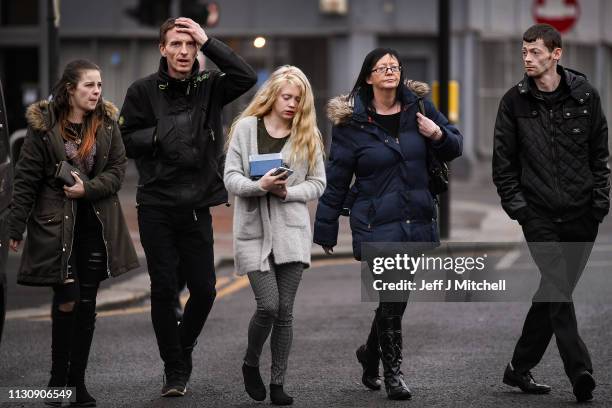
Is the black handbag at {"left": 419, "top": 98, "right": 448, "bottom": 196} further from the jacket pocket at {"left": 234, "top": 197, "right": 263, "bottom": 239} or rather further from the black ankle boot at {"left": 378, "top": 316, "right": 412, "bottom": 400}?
the jacket pocket at {"left": 234, "top": 197, "right": 263, "bottom": 239}

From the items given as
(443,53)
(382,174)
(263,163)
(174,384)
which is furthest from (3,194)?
(443,53)

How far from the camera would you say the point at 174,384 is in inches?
299

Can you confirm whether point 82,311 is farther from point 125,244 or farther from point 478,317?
point 478,317

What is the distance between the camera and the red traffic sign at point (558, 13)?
17.8 m

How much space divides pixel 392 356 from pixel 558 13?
11797mm

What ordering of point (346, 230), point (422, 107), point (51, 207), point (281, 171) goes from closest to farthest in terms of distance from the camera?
point (281, 171) → point (51, 207) → point (422, 107) → point (346, 230)

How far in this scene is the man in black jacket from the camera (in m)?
7.48

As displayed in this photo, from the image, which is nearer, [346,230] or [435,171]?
[435,171]

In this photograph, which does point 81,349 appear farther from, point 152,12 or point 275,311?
point 152,12

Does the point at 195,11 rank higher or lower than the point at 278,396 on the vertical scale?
higher

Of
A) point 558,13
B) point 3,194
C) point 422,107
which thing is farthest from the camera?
point 558,13

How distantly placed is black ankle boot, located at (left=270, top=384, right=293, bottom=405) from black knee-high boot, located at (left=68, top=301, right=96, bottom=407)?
949 mm

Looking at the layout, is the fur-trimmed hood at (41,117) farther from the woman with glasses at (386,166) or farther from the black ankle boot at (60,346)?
the woman with glasses at (386,166)

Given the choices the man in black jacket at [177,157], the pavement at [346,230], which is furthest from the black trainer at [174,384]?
the pavement at [346,230]
